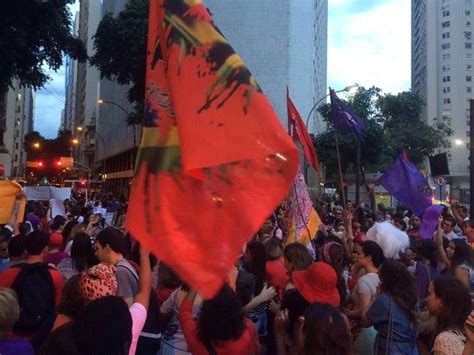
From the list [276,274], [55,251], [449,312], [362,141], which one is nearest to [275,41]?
[362,141]

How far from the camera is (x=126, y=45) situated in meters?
24.2

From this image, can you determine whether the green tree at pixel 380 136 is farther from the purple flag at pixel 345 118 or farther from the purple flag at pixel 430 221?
the purple flag at pixel 430 221

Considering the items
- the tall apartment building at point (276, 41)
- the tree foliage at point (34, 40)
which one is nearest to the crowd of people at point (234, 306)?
the tree foliage at point (34, 40)

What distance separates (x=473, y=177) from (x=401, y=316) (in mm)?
7891

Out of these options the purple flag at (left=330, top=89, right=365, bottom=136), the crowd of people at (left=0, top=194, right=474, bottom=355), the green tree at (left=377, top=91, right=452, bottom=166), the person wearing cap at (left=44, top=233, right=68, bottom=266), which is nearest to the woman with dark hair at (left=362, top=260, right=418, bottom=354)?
the crowd of people at (left=0, top=194, right=474, bottom=355)

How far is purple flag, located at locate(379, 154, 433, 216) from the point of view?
10156 millimetres

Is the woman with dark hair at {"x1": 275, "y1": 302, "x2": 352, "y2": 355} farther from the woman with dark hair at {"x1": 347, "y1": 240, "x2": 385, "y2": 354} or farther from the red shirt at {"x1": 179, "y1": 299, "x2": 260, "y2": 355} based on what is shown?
the woman with dark hair at {"x1": 347, "y1": 240, "x2": 385, "y2": 354}

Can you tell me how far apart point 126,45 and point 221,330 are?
894 inches

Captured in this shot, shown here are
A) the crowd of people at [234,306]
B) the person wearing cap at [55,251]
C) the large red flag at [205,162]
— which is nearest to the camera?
the large red flag at [205,162]

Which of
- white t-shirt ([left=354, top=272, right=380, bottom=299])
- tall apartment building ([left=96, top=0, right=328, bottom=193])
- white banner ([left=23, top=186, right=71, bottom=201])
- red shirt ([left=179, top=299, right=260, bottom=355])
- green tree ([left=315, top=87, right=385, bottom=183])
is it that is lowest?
red shirt ([left=179, top=299, right=260, bottom=355])

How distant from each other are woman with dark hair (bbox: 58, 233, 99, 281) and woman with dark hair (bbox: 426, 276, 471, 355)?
3.49m

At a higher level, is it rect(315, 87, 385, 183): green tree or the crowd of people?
rect(315, 87, 385, 183): green tree

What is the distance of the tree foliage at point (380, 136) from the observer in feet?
117

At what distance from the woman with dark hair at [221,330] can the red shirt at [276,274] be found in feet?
6.50
